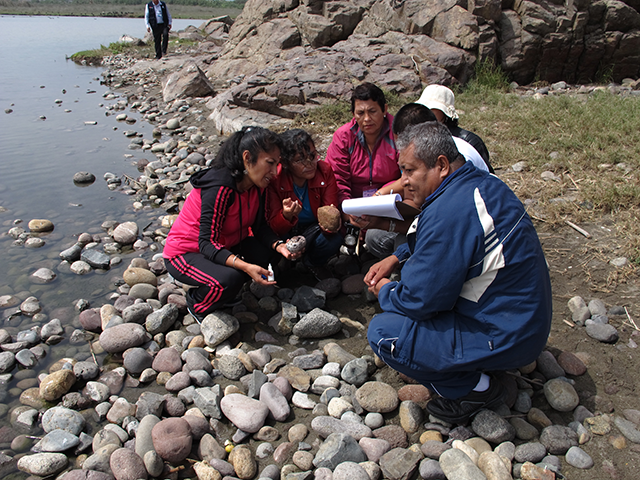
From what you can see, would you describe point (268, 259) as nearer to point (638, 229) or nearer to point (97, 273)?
point (97, 273)

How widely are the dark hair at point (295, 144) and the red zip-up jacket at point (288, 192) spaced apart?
19 centimetres

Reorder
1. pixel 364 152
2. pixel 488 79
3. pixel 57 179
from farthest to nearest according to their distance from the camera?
pixel 488 79, pixel 57 179, pixel 364 152

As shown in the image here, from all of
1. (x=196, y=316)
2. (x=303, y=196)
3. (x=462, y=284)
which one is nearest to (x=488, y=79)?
(x=303, y=196)

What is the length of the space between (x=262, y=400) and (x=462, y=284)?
1499 mm

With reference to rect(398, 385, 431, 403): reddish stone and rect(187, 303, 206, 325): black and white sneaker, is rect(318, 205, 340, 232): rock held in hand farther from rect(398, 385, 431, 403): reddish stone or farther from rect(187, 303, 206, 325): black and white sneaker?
rect(398, 385, 431, 403): reddish stone

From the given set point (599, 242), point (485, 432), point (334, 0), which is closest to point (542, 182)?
point (599, 242)

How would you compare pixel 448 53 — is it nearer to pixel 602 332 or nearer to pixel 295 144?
pixel 295 144

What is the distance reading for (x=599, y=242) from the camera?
13.3 feet

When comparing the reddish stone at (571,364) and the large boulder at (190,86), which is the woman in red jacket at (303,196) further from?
the large boulder at (190,86)

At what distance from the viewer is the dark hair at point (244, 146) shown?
3.54 metres

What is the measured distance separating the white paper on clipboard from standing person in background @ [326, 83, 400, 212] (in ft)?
2.11

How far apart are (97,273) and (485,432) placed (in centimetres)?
397

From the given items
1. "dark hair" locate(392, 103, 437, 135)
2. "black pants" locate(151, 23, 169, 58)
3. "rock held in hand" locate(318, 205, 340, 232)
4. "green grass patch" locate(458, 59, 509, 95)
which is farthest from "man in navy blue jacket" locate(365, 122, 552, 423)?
"black pants" locate(151, 23, 169, 58)

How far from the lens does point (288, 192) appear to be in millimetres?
4113
